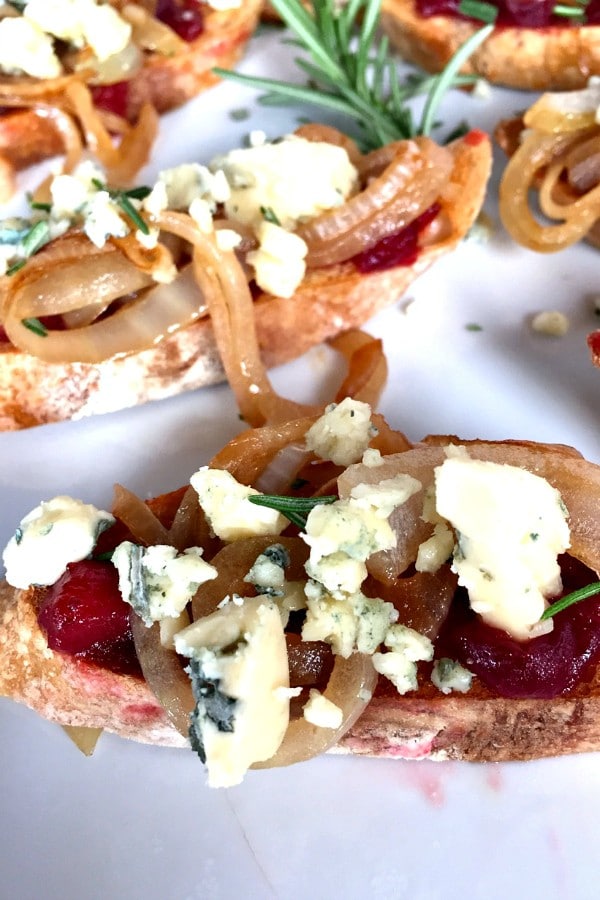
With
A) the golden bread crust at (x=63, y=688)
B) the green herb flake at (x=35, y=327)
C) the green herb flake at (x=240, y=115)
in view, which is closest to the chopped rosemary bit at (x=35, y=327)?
the green herb flake at (x=35, y=327)

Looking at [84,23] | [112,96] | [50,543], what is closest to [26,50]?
[84,23]

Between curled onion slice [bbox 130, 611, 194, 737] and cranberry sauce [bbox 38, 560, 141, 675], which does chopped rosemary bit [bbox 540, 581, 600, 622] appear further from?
cranberry sauce [bbox 38, 560, 141, 675]

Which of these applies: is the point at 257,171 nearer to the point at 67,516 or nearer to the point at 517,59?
the point at 67,516

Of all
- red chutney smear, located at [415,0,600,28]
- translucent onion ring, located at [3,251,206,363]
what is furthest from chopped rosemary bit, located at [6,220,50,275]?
red chutney smear, located at [415,0,600,28]

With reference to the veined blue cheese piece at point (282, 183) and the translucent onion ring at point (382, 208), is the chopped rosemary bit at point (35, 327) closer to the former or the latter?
the veined blue cheese piece at point (282, 183)

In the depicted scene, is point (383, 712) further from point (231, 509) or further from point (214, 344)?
point (214, 344)

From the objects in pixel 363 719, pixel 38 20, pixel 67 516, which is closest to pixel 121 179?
pixel 38 20
